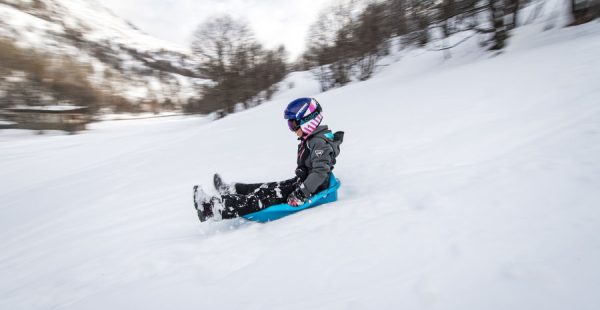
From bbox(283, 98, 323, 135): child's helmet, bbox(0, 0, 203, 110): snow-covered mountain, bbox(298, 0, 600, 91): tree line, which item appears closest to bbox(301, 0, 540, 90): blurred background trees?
bbox(298, 0, 600, 91): tree line

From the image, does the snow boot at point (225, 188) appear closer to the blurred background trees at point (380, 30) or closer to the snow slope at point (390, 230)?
the snow slope at point (390, 230)

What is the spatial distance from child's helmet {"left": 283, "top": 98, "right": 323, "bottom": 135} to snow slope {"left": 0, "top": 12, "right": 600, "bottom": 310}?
792 mm

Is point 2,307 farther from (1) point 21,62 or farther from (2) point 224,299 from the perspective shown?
(1) point 21,62

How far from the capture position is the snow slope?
148 cm

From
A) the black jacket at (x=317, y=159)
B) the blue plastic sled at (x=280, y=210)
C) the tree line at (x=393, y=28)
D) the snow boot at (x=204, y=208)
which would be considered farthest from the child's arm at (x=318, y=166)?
the tree line at (x=393, y=28)

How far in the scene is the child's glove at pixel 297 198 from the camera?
8.59 ft

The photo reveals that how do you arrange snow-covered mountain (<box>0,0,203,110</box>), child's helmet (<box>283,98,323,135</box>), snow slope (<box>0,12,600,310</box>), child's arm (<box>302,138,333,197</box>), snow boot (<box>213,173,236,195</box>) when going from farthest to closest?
snow-covered mountain (<box>0,0,203,110</box>) < snow boot (<box>213,173,236,195</box>) < child's helmet (<box>283,98,323,135</box>) < child's arm (<box>302,138,333,197</box>) < snow slope (<box>0,12,600,310</box>)

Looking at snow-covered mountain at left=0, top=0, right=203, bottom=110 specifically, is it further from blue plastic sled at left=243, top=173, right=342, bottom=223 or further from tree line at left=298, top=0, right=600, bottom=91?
blue plastic sled at left=243, top=173, right=342, bottom=223

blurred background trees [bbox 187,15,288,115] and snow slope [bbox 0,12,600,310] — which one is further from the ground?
blurred background trees [bbox 187,15,288,115]

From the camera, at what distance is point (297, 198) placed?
8.59 ft

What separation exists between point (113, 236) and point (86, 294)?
1.28 m

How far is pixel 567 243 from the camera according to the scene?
152 cm

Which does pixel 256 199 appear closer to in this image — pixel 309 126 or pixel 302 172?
pixel 302 172

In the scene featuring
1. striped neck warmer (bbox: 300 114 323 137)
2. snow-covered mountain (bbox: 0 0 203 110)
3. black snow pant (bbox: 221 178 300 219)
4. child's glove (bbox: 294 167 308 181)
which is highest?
snow-covered mountain (bbox: 0 0 203 110)
